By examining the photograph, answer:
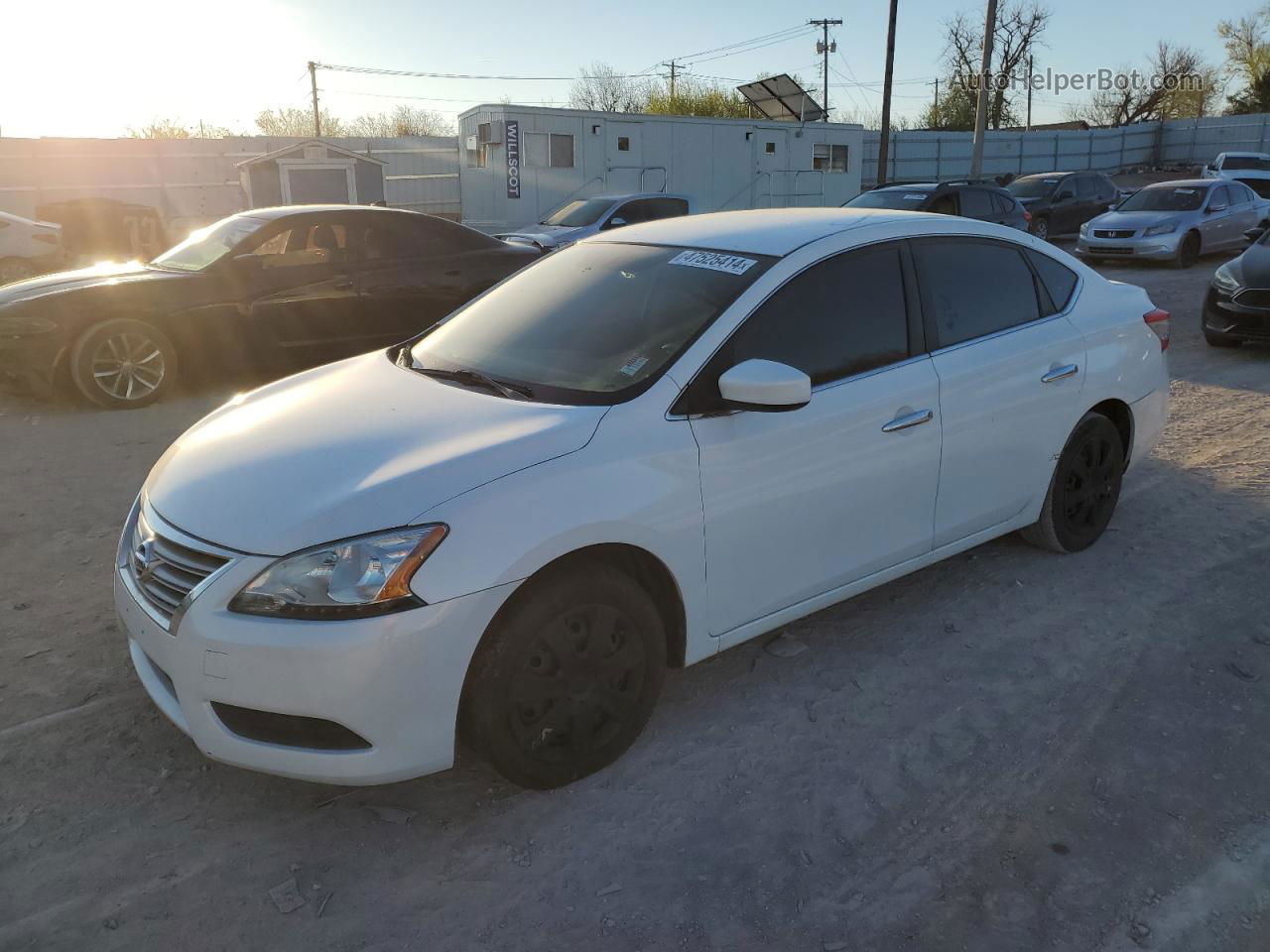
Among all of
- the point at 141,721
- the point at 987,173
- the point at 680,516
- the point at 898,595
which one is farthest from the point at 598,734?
the point at 987,173

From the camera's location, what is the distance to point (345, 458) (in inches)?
114

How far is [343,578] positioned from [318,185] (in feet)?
70.6

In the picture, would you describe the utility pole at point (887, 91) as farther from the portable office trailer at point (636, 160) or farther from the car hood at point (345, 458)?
the car hood at point (345, 458)

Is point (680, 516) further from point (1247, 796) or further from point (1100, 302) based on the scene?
point (1100, 302)

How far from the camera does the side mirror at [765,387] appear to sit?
9.80 feet

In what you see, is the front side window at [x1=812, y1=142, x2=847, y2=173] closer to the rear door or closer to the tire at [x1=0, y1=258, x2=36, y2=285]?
the tire at [x1=0, y1=258, x2=36, y2=285]

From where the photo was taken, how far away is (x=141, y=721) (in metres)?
3.33

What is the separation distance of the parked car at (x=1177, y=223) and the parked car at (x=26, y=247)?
1669cm

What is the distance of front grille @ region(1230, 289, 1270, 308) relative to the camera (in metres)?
8.91

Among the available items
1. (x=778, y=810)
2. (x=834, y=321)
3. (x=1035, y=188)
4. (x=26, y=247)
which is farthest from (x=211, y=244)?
(x=1035, y=188)

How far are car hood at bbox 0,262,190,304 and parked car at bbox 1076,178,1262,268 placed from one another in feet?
47.5

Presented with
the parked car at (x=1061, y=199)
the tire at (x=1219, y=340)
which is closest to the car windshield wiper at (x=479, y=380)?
the tire at (x=1219, y=340)

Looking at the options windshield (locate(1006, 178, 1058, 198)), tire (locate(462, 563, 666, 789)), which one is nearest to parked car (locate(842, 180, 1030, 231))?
windshield (locate(1006, 178, 1058, 198))

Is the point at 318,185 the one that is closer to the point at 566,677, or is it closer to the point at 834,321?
the point at 834,321
